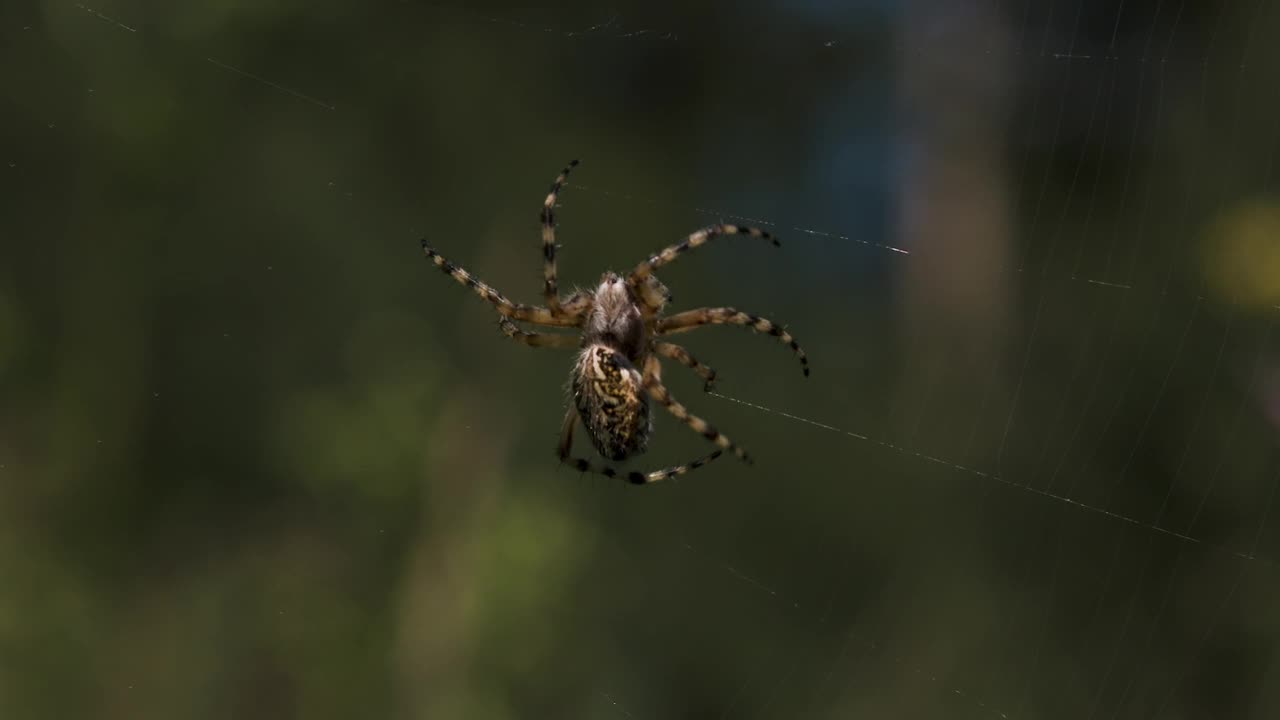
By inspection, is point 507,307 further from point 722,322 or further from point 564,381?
point 564,381

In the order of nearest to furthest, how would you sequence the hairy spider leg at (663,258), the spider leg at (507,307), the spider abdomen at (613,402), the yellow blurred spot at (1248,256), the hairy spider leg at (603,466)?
1. the spider abdomen at (613,402)
2. the hairy spider leg at (663,258)
3. the hairy spider leg at (603,466)
4. the spider leg at (507,307)
5. the yellow blurred spot at (1248,256)

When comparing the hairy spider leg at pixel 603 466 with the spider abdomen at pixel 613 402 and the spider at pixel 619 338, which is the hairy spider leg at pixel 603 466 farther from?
the spider abdomen at pixel 613 402

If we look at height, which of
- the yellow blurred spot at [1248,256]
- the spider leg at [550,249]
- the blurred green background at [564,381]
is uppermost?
the yellow blurred spot at [1248,256]

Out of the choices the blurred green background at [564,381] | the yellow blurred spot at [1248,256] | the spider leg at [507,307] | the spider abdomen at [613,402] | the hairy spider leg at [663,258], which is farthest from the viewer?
the blurred green background at [564,381]

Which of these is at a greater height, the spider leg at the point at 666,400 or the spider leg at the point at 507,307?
the spider leg at the point at 507,307

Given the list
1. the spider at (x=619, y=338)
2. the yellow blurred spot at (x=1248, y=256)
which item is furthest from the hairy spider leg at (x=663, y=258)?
the yellow blurred spot at (x=1248, y=256)

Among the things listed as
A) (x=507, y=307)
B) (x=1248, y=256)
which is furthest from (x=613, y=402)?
(x=1248, y=256)
